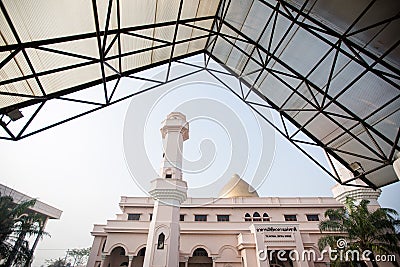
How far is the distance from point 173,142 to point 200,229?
786 centimetres

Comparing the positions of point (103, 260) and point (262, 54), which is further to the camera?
point (103, 260)

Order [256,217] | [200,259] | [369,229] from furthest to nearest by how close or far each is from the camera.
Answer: [256,217]
[200,259]
[369,229]

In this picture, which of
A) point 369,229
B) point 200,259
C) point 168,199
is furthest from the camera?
point 200,259

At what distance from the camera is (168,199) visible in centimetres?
1516

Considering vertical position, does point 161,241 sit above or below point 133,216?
below

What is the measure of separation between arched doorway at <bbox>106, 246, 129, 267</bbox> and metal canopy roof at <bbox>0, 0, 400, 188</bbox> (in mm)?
16445

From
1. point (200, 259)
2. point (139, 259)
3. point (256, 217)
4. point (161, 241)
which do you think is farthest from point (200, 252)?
point (256, 217)

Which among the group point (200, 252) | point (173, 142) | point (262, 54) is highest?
point (173, 142)

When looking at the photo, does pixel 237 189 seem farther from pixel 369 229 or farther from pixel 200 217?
pixel 369 229

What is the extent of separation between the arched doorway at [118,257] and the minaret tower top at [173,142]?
862 cm

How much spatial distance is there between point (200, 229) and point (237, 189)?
10.5 metres

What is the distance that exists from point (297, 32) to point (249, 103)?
3.88 meters

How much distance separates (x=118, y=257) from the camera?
1908cm

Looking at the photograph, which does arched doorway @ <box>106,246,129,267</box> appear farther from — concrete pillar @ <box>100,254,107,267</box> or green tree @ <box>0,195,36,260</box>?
green tree @ <box>0,195,36,260</box>
